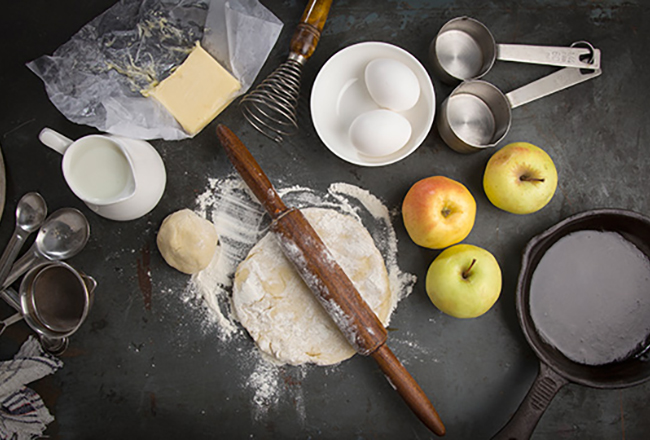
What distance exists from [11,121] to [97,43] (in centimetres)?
36

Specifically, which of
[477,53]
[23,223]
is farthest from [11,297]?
[477,53]

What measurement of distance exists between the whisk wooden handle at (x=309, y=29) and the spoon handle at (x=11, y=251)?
0.95m

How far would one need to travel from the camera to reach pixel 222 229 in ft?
4.28

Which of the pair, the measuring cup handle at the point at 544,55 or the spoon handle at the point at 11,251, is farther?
the measuring cup handle at the point at 544,55

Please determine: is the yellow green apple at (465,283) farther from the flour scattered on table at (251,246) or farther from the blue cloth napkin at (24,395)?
the blue cloth napkin at (24,395)

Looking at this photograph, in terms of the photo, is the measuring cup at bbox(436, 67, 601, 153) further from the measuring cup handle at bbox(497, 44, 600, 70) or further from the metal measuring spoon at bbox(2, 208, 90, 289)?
the metal measuring spoon at bbox(2, 208, 90, 289)

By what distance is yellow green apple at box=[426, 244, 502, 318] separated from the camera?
116 cm

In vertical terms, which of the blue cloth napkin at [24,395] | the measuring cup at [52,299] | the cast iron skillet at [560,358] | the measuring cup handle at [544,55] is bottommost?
the blue cloth napkin at [24,395]

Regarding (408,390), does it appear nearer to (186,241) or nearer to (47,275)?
(186,241)

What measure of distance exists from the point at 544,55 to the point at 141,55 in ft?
4.09

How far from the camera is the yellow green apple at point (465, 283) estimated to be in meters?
1.16

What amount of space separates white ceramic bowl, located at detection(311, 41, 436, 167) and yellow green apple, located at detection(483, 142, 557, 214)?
9.7 inches

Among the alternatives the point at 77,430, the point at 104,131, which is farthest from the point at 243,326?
the point at 104,131

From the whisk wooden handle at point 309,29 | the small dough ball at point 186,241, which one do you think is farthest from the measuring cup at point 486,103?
the small dough ball at point 186,241
